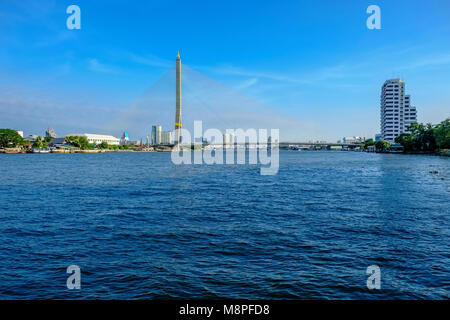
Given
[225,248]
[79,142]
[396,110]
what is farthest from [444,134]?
[79,142]

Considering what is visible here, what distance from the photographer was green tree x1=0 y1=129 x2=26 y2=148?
132 meters

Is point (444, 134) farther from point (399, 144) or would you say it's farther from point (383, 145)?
point (383, 145)

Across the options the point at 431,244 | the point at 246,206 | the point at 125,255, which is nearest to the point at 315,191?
the point at 246,206

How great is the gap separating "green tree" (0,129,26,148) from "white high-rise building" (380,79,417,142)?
18716 centimetres

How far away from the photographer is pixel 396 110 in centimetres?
17938

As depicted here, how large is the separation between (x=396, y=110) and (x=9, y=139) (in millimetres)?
193808

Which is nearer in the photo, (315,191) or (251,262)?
(251,262)

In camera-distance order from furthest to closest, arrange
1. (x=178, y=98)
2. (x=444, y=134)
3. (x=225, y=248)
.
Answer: (x=178, y=98) < (x=444, y=134) < (x=225, y=248)

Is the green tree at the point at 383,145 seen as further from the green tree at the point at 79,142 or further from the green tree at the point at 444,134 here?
the green tree at the point at 79,142

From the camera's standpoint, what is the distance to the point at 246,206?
819 inches

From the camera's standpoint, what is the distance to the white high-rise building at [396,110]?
584ft

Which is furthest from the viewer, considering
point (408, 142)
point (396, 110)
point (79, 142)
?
point (396, 110)
